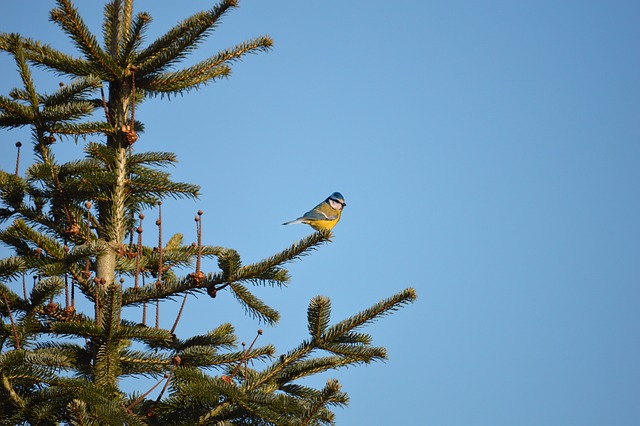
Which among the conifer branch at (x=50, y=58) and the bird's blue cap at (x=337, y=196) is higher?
the bird's blue cap at (x=337, y=196)

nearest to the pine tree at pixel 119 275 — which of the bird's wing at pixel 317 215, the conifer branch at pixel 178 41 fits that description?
the conifer branch at pixel 178 41

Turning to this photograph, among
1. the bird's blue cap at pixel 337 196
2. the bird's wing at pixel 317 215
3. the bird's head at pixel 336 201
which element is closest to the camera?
the bird's wing at pixel 317 215

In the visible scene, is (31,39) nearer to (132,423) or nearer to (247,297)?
(247,297)

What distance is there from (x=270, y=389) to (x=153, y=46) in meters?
3.29

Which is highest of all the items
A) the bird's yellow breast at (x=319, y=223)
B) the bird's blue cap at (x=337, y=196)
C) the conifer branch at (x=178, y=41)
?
the bird's blue cap at (x=337, y=196)

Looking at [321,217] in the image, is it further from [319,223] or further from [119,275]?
[119,275]

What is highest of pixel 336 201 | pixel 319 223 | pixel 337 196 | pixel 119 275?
pixel 337 196

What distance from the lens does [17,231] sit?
6.55 meters

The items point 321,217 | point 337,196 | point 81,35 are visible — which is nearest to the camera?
point 81,35

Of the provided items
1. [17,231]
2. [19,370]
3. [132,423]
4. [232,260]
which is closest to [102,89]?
[17,231]

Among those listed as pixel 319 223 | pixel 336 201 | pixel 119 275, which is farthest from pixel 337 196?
pixel 119 275

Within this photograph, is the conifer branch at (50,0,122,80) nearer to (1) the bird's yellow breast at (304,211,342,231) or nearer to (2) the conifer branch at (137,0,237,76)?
(2) the conifer branch at (137,0,237,76)

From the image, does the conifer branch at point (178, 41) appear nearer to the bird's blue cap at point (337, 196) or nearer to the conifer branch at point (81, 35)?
the conifer branch at point (81, 35)

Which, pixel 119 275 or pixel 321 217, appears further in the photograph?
pixel 321 217
